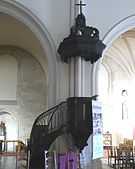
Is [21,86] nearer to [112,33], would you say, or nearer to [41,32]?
[41,32]

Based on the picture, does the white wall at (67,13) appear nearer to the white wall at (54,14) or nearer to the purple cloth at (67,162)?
the white wall at (54,14)

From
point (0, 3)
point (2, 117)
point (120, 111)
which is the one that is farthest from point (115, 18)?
point (120, 111)

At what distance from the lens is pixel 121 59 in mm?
18094

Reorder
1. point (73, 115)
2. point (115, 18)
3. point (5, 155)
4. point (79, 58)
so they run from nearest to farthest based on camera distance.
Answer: point (73, 115)
point (79, 58)
point (115, 18)
point (5, 155)

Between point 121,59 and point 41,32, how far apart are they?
31.3 feet

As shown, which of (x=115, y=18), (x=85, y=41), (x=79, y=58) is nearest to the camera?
(x=85, y=41)

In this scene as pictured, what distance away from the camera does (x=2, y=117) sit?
1648 cm

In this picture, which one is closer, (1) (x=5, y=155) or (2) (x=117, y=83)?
(1) (x=5, y=155)

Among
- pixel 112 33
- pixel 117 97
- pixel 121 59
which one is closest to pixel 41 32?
pixel 112 33

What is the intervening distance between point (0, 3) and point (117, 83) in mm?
11431

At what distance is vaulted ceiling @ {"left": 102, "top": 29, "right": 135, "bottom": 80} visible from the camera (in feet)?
53.5

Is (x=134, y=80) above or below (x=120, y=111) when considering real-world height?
above

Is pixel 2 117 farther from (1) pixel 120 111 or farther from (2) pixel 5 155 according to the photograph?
(1) pixel 120 111

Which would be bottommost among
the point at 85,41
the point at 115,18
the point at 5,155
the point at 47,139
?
the point at 5,155
